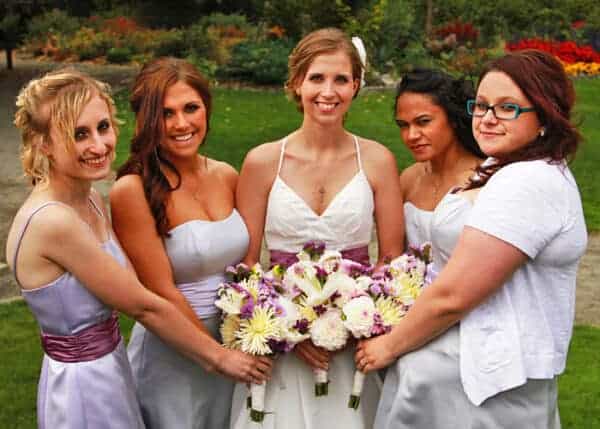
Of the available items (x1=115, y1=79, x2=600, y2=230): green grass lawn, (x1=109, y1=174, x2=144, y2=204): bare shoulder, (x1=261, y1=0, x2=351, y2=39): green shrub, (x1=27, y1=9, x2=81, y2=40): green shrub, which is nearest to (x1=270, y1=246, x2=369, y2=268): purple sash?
(x1=109, y1=174, x2=144, y2=204): bare shoulder

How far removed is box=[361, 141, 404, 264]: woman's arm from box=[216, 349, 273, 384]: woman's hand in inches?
33.3

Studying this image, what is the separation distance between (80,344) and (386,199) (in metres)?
1.60

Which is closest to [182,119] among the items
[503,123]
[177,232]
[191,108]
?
[191,108]

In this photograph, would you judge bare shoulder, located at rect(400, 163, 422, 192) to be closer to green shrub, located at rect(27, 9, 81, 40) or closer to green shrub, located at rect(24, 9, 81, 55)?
green shrub, located at rect(24, 9, 81, 55)

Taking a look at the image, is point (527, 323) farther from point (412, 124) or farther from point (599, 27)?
point (599, 27)

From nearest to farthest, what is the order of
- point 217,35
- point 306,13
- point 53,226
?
point 53,226 < point 306,13 < point 217,35

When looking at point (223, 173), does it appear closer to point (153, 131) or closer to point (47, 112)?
point (153, 131)

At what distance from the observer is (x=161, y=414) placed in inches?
165

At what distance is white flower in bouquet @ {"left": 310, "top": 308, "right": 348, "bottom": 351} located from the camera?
12.2 ft

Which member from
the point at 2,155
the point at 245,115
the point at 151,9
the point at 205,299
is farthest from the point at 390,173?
the point at 151,9

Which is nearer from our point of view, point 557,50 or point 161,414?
point 161,414

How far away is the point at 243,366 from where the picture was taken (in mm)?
3859

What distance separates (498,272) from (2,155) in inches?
485

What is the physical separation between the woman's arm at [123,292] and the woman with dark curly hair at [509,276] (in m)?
0.83
